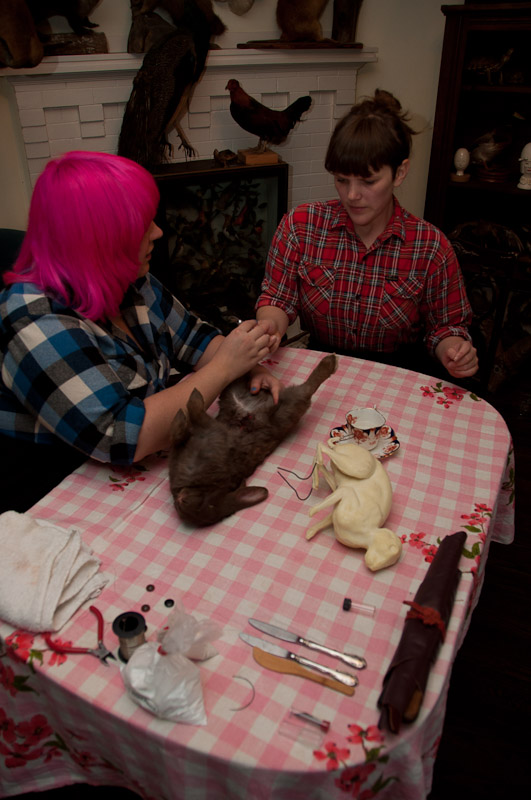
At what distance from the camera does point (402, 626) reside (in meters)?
0.85

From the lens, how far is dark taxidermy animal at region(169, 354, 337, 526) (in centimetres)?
103

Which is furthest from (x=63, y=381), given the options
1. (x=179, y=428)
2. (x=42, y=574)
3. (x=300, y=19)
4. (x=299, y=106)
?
(x=300, y=19)

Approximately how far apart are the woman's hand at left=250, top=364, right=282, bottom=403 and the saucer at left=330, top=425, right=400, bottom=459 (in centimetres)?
15

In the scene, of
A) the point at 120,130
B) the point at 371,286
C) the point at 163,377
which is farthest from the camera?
the point at 120,130

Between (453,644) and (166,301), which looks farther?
(166,301)

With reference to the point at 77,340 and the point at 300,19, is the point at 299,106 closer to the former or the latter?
the point at 300,19

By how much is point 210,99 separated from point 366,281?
144 cm

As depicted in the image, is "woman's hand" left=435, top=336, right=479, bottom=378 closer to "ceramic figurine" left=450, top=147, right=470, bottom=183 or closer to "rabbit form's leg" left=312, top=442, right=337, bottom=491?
"rabbit form's leg" left=312, top=442, right=337, bottom=491

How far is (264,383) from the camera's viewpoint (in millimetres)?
1329

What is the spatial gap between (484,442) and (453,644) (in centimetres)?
53

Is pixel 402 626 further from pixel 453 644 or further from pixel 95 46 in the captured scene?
pixel 95 46

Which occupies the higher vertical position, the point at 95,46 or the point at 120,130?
the point at 95,46

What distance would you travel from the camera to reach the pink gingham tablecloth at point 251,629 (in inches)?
28.3

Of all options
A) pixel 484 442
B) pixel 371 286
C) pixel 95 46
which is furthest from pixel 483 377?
pixel 95 46
